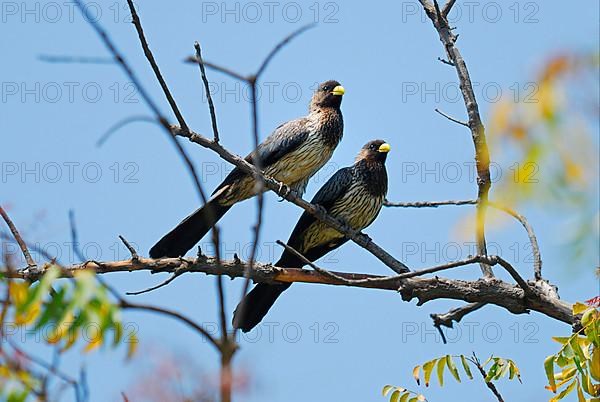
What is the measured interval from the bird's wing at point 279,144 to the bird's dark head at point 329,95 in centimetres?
36

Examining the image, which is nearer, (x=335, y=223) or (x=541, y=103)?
(x=541, y=103)

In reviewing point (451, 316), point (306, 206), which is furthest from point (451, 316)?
point (306, 206)

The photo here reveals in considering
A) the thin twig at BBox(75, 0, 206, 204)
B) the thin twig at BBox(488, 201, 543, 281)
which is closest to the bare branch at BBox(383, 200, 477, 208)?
the thin twig at BBox(488, 201, 543, 281)

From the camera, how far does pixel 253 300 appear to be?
5820 millimetres

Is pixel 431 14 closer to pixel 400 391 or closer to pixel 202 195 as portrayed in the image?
pixel 400 391

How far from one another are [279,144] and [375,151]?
833 mm

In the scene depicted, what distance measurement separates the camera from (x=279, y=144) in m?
6.69

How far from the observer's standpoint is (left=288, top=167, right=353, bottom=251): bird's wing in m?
6.40

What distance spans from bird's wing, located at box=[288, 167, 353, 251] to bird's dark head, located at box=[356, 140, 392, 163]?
30cm

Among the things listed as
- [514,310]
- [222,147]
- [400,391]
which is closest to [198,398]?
[400,391]

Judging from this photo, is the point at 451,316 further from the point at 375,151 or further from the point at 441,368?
the point at 375,151

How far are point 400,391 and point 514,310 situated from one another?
112 centimetres

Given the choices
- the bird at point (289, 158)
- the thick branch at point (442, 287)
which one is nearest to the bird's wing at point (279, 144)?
the bird at point (289, 158)

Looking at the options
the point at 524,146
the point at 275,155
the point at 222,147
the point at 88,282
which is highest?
the point at 275,155
